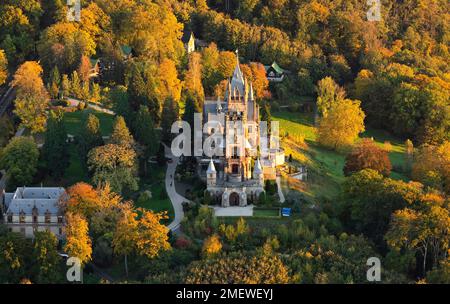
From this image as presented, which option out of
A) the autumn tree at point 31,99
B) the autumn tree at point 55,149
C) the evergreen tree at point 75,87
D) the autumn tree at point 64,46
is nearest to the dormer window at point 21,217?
the autumn tree at point 55,149

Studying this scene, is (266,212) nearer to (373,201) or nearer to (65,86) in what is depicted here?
(373,201)

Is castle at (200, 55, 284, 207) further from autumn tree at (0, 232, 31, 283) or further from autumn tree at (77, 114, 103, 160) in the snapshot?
autumn tree at (0, 232, 31, 283)

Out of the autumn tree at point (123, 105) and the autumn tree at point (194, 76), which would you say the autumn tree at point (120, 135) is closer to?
the autumn tree at point (123, 105)

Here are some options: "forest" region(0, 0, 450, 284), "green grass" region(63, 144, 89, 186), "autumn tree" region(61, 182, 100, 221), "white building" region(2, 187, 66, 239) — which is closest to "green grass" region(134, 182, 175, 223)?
"forest" region(0, 0, 450, 284)

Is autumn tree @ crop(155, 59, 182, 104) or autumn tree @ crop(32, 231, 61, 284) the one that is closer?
autumn tree @ crop(32, 231, 61, 284)

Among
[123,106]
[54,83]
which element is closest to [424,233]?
[123,106]
